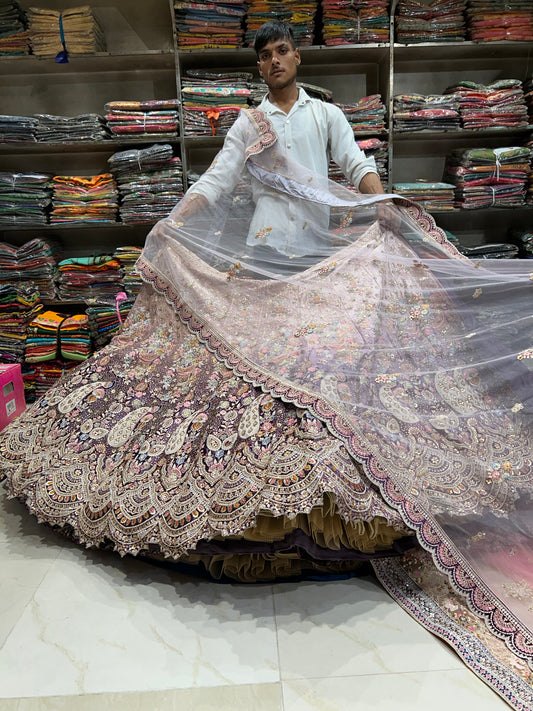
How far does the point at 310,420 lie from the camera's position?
4.56 ft

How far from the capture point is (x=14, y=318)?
3322 mm

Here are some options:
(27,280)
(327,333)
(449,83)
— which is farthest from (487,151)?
(27,280)

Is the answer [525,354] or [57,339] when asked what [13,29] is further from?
[525,354]

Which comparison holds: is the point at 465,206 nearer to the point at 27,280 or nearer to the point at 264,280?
the point at 264,280

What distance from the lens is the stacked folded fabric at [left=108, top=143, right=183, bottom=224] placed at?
127 inches

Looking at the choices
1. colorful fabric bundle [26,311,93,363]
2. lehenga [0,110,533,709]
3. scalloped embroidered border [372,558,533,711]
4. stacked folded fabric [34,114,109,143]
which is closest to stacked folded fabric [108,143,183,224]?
stacked folded fabric [34,114,109,143]

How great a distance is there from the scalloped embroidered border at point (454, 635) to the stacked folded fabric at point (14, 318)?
260cm

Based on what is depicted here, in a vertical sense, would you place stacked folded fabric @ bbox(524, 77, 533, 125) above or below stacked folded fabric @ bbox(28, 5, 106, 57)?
below

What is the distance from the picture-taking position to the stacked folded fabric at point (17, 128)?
315cm

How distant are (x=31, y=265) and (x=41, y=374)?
0.66 meters

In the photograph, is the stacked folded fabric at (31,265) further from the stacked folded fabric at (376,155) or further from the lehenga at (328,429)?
the stacked folded fabric at (376,155)

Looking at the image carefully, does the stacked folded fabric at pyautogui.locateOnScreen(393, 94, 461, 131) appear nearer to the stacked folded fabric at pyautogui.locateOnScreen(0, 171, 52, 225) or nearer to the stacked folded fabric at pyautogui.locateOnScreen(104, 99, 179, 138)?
the stacked folded fabric at pyautogui.locateOnScreen(104, 99, 179, 138)

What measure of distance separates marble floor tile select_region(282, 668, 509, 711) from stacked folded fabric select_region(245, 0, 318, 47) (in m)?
3.16

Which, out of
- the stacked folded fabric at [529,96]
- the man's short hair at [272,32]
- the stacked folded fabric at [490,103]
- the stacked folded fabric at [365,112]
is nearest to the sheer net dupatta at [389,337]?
the man's short hair at [272,32]
